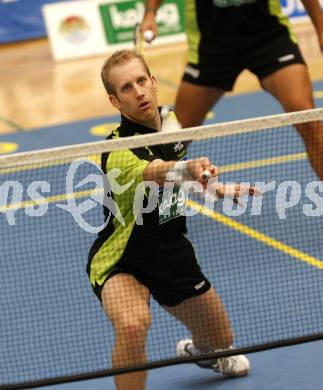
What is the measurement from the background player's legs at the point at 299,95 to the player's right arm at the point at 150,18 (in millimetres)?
808

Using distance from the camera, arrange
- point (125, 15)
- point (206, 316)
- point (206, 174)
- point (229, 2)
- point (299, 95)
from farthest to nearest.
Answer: point (125, 15), point (229, 2), point (299, 95), point (206, 316), point (206, 174)

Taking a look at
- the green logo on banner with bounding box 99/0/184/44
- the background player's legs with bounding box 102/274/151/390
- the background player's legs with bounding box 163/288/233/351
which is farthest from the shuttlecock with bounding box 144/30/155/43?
the green logo on banner with bounding box 99/0/184/44

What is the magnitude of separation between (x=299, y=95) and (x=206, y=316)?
7.10 ft

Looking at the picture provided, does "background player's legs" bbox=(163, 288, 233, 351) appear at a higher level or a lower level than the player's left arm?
lower

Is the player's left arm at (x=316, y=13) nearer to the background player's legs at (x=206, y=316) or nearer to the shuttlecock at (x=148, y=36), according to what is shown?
the shuttlecock at (x=148, y=36)

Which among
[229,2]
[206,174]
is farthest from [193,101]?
[206,174]

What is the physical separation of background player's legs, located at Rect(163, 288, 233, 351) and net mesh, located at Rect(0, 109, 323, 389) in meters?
0.01

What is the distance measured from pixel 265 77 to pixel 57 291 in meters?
1.94

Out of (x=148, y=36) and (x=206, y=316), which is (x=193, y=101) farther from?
(x=206, y=316)

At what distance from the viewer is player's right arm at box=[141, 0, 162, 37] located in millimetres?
6164

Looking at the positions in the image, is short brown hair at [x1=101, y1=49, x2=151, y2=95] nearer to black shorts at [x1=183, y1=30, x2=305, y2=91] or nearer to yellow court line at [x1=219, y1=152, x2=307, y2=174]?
black shorts at [x1=183, y1=30, x2=305, y2=91]

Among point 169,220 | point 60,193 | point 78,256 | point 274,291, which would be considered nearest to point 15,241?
point 78,256

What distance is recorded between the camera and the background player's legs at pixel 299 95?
232 inches

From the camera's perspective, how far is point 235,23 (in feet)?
20.5
